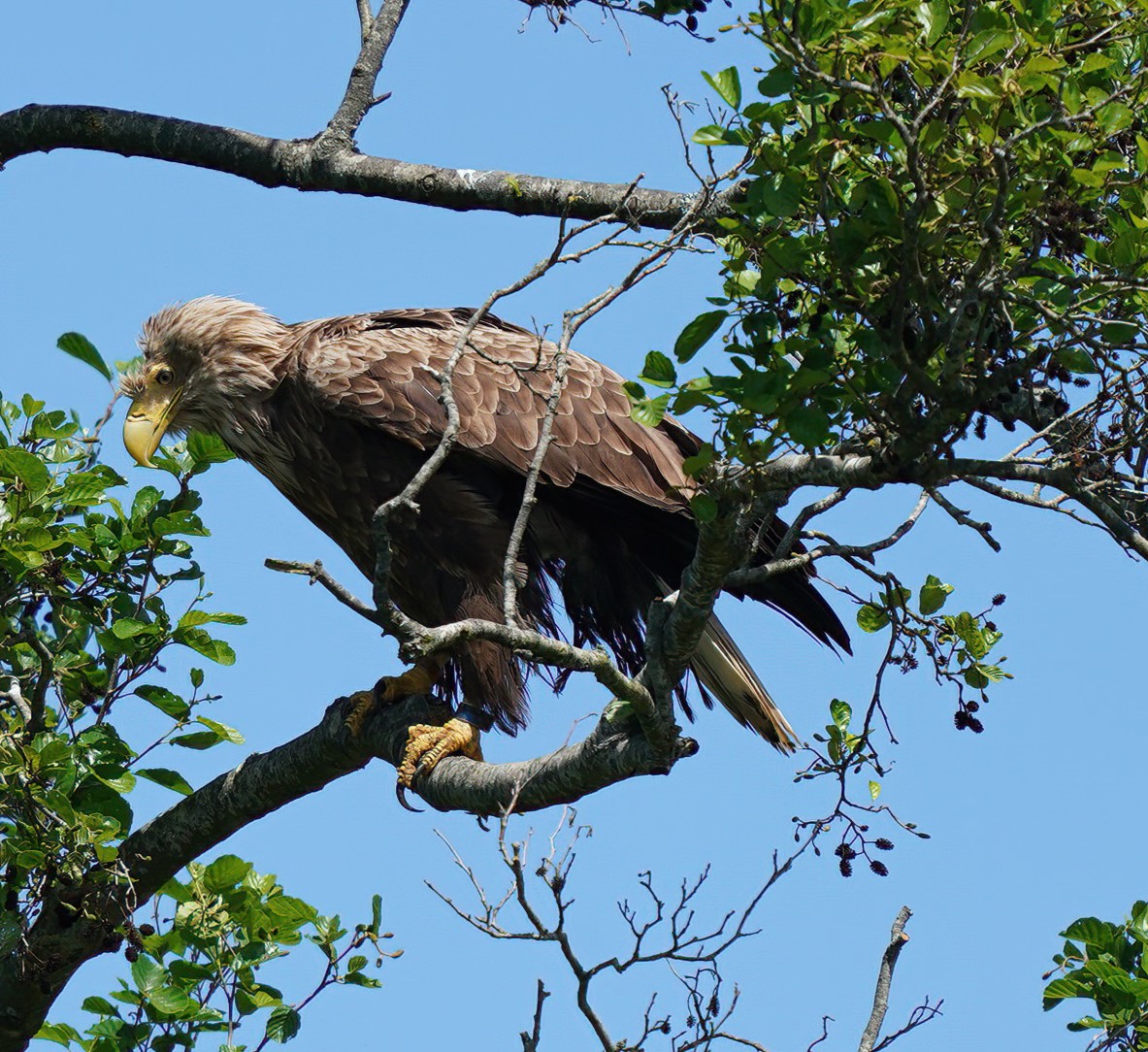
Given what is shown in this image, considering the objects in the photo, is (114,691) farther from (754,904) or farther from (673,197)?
(673,197)

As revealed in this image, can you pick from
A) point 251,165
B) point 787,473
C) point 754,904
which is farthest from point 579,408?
point 787,473

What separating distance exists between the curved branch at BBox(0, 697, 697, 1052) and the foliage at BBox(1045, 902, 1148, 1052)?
1005 mm

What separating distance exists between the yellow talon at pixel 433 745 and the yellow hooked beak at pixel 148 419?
1.82 m

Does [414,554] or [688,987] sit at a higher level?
[414,554]

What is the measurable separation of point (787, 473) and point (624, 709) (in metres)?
0.80

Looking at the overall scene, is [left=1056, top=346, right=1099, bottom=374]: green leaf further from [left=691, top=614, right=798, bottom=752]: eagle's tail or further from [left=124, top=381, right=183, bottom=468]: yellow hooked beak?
[left=124, top=381, right=183, bottom=468]: yellow hooked beak

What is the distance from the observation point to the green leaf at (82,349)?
13.5 ft

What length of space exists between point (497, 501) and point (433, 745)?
942 mm

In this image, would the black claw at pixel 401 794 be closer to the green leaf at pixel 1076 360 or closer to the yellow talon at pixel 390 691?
the yellow talon at pixel 390 691

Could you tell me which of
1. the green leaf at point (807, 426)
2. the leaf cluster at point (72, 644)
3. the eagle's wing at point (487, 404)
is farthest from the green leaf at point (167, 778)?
the green leaf at point (807, 426)

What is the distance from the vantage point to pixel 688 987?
355 cm

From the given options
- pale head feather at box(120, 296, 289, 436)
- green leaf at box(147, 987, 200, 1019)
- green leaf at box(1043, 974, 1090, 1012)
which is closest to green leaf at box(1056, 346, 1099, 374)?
green leaf at box(1043, 974, 1090, 1012)

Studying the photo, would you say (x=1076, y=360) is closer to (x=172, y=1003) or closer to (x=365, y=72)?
(x=172, y=1003)

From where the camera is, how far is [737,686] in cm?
524
